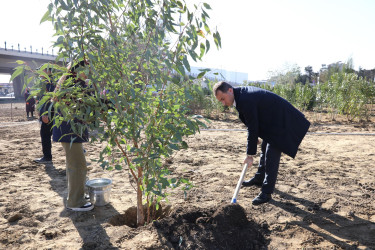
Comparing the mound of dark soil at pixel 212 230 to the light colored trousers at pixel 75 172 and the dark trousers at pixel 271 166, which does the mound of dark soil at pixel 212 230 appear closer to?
the dark trousers at pixel 271 166

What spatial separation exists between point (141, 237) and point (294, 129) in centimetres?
206

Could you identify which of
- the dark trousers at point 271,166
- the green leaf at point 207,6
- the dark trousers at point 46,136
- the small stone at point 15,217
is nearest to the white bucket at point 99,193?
the small stone at point 15,217

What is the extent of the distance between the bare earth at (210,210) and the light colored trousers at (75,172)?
6.3 inches

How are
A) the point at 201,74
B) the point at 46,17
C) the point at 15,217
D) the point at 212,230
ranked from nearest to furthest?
the point at 46,17 < the point at 201,74 < the point at 212,230 < the point at 15,217

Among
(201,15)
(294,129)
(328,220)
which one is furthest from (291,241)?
(201,15)

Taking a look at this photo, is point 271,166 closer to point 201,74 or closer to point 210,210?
point 210,210

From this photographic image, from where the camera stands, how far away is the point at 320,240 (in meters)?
2.53

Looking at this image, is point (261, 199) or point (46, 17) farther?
point (261, 199)

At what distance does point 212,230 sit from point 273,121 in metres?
1.45

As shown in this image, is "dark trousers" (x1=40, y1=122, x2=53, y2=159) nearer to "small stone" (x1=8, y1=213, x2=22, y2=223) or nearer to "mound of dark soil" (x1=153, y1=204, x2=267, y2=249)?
"small stone" (x1=8, y1=213, x2=22, y2=223)

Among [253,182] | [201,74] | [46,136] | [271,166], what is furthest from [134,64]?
[46,136]

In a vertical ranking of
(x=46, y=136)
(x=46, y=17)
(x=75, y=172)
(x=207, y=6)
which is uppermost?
(x=207, y=6)

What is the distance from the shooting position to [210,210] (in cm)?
278

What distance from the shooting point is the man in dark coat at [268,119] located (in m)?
3.06
